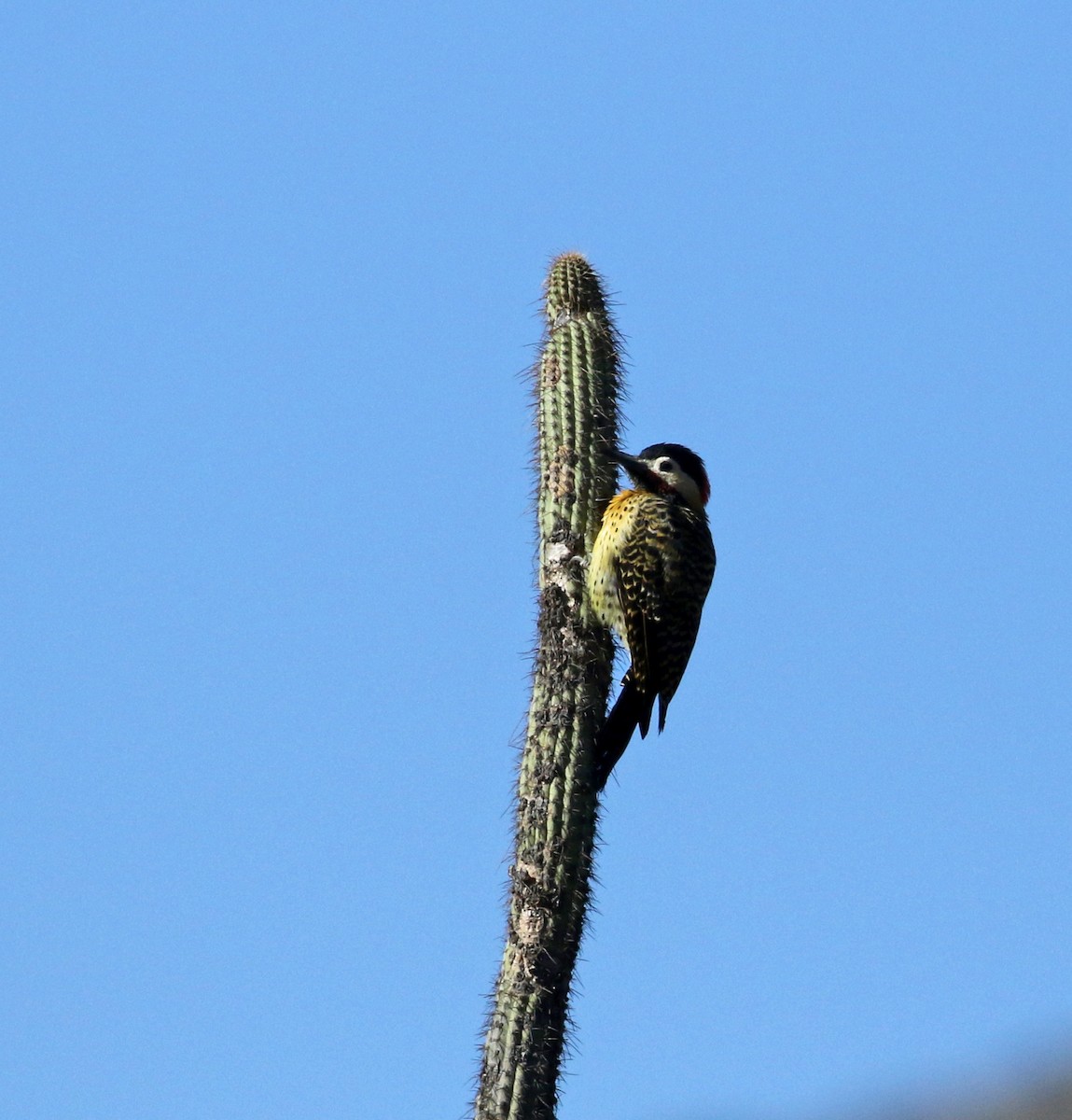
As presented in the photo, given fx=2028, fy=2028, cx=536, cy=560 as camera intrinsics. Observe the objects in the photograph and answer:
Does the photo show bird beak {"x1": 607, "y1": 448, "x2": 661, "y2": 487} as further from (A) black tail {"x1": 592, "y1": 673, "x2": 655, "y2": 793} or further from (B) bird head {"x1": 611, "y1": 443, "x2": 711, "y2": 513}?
(A) black tail {"x1": 592, "y1": 673, "x2": 655, "y2": 793}

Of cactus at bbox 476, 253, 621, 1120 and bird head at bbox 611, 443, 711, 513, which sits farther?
bird head at bbox 611, 443, 711, 513

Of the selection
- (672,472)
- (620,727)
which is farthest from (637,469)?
(620,727)

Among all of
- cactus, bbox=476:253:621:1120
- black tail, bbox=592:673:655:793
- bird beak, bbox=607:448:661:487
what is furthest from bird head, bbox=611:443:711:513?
black tail, bbox=592:673:655:793

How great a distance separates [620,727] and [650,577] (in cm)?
76

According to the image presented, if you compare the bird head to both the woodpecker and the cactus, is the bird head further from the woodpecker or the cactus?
the cactus

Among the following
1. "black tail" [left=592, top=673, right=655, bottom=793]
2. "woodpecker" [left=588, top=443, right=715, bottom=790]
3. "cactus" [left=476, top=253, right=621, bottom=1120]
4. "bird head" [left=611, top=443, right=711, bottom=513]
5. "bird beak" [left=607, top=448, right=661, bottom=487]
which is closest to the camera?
"cactus" [left=476, top=253, right=621, bottom=1120]

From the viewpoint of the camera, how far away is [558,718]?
7215 mm

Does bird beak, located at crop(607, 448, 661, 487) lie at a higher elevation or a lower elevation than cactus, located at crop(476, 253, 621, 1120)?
higher

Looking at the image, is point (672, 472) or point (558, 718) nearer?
point (558, 718)

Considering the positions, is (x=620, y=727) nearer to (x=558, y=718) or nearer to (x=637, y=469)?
(x=558, y=718)

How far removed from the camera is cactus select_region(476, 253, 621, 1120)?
6590 mm

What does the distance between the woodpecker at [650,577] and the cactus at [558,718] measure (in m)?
0.11

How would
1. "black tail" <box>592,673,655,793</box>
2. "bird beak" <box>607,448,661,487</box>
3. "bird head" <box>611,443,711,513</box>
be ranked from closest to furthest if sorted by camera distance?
"black tail" <box>592,673,655,793</box>, "bird beak" <box>607,448,661,487</box>, "bird head" <box>611,443,711,513</box>

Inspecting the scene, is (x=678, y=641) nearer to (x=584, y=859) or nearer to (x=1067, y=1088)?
(x=584, y=859)
